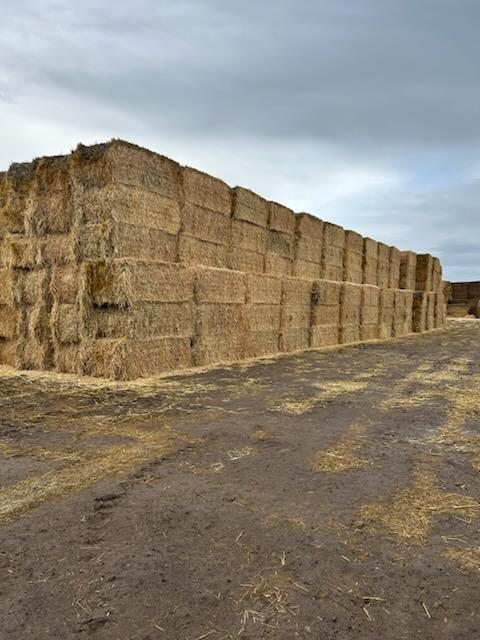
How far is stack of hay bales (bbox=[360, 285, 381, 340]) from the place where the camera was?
54.2 ft

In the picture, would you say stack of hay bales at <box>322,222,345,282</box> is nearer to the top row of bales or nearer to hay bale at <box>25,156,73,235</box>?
the top row of bales

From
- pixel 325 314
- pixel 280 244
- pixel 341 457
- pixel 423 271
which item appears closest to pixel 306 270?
pixel 325 314

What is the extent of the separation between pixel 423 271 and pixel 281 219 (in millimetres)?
14324

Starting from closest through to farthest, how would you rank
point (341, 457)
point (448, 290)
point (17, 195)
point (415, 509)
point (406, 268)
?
point (415, 509), point (341, 457), point (17, 195), point (406, 268), point (448, 290)

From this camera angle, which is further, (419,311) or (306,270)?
(419,311)

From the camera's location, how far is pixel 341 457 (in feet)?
12.1

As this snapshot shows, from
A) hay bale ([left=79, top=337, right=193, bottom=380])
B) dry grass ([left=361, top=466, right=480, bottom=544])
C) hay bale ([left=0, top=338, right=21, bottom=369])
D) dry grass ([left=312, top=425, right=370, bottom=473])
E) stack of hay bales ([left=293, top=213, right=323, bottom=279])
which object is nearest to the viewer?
dry grass ([left=361, top=466, right=480, bottom=544])

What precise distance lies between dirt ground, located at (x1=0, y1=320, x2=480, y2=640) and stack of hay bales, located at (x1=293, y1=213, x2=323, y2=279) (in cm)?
842

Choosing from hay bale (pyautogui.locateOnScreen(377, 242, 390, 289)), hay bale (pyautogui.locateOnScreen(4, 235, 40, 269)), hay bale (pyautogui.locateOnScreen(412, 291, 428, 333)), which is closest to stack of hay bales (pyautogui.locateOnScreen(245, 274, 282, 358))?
hay bale (pyautogui.locateOnScreen(4, 235, 40, 269))

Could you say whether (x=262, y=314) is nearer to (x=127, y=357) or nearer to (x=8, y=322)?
(x=127, y=357)

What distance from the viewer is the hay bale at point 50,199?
8.06 m

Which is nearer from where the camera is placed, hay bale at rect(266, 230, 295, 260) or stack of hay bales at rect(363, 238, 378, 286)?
hay bale at rect(266, 230, 295, 260)

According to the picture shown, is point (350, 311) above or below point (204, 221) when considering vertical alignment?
below

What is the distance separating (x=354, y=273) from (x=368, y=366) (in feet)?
27.4
